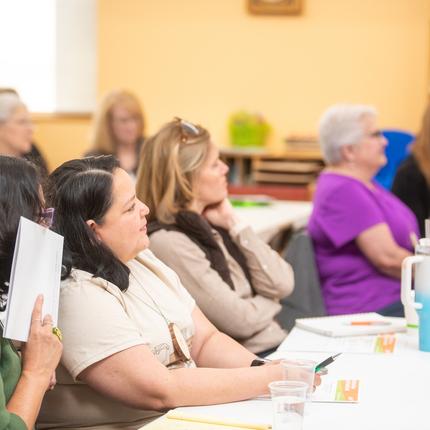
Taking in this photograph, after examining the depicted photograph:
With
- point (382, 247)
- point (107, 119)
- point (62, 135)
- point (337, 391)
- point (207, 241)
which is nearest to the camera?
point (337, 391)

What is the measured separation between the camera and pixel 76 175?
115cm

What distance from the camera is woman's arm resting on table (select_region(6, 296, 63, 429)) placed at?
89 cm

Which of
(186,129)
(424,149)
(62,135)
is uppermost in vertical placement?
(186,129)

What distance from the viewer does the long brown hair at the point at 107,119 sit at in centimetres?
420

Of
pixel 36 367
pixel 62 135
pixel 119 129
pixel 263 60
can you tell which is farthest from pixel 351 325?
pixel 62 135

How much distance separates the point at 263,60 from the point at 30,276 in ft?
18.7

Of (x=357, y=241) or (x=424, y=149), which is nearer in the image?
(x=357, y=241)

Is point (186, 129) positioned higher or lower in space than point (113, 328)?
higher

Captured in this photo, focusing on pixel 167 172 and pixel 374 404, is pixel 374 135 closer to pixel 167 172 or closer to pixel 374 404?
pixel 167 172

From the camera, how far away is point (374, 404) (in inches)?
40.9

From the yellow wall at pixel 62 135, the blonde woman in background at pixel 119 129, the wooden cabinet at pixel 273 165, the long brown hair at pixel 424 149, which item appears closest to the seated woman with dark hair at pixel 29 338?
the long brown hair at pixel 424 149

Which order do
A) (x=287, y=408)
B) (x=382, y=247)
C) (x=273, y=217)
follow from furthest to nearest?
(x=273, y=217) → (x=382, y=247) → (x=287, y=408)

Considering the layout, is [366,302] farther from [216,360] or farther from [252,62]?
[252,62]

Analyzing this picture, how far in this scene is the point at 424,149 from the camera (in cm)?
295
